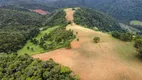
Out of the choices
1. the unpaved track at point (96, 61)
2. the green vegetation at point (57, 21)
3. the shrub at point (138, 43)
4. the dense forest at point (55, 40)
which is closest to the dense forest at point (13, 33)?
the green vegetation at point (57, 21)

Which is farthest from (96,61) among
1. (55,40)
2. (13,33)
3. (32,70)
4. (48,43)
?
(13,33)

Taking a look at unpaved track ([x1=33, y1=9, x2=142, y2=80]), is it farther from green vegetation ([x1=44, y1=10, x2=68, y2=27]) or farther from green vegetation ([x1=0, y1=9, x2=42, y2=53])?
green vegetation ([x1=44, y1=10, x2=68, y2=27])

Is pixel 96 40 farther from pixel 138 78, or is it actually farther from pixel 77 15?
pixel 77 15

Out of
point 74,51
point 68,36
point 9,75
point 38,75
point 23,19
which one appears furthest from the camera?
point 23,19

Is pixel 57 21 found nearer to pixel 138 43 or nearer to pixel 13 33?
pixel 13 33

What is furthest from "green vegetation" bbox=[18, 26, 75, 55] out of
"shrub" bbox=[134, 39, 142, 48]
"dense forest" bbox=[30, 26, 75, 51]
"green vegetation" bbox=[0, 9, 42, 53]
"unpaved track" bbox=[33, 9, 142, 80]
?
"shrub" bbox=[134, 39, 142, 48]

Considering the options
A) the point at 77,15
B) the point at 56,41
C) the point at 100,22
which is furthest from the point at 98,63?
the point at 100,22
